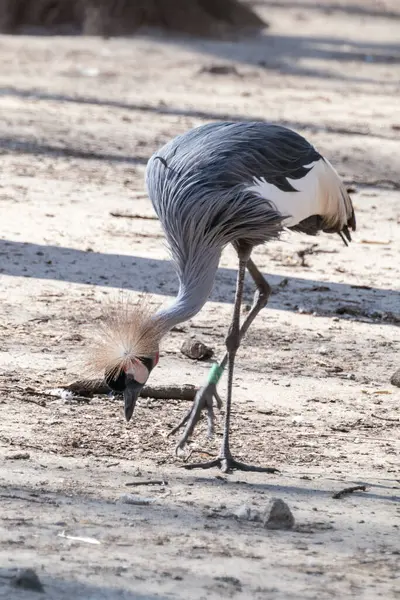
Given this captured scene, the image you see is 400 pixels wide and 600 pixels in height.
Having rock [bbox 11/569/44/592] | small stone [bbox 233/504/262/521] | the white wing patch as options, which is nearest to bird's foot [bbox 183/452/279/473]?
small stone [bbox 233/504/262/521]

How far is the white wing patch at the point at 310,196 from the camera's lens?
5312 millimetres

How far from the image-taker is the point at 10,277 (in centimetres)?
751

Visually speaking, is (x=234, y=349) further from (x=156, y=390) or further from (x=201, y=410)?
(x=156, y=390)

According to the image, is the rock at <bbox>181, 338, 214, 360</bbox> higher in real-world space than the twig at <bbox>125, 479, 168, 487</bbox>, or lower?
lower

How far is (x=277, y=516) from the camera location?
434 cm

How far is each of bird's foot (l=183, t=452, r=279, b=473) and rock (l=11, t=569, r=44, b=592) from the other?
1.52m

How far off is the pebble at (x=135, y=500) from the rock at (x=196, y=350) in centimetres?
189

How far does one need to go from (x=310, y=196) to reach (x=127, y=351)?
133 centimetres

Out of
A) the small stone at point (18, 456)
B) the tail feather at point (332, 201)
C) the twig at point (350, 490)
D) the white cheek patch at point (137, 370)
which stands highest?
the tail feather at point (332, 201)

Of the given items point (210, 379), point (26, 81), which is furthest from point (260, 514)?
point (26, 81)

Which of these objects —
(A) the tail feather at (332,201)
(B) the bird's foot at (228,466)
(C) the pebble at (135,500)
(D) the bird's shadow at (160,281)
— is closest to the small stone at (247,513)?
(C) the pebble at (135,500)

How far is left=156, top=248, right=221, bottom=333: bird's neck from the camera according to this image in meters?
4.91

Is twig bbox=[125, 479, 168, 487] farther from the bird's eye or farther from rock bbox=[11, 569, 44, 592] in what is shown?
rock bbox=[11, 569, 44, 592]

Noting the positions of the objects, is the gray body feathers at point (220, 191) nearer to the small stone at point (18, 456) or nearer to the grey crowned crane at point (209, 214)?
the grey crowned crane at point (209, 214)
